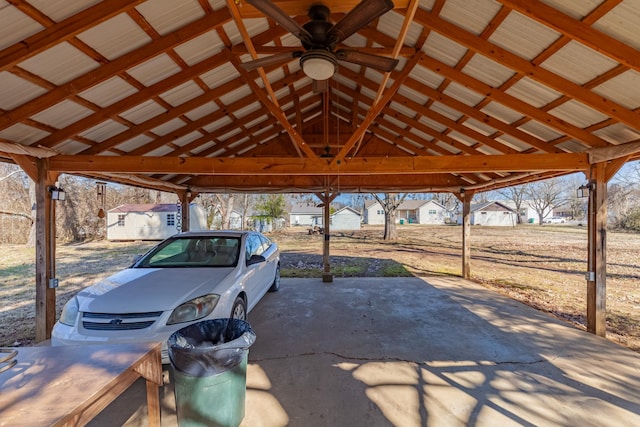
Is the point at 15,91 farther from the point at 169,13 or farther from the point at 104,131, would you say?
the point at 169,13

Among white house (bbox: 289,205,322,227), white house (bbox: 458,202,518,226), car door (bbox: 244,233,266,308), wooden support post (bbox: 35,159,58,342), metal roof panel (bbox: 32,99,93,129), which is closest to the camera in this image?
metal roof panel (bbox: 32,99,93,129)

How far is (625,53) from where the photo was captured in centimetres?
239

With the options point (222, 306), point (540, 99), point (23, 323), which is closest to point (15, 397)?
point (222, 306)

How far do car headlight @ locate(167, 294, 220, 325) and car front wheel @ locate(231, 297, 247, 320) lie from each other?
0.45 m

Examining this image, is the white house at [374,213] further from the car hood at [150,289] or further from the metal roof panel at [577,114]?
the car hood at [150,289]

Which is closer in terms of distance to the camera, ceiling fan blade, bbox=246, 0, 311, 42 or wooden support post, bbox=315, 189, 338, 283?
ceiling fan blade, bbox=246, 0, 311, 42

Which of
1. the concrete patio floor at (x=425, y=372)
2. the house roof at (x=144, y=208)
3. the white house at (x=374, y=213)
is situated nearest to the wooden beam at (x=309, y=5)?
the concrete patio floor at (x=425, y=372)

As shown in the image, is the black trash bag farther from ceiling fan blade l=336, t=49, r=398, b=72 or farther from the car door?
ceiling fan blade l=336, t=49, r=398, b=72

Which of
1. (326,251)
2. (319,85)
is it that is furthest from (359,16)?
(326,251)

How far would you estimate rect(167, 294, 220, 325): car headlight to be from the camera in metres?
2.64

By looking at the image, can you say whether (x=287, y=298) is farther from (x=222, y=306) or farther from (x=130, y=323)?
(x=130, y=323)

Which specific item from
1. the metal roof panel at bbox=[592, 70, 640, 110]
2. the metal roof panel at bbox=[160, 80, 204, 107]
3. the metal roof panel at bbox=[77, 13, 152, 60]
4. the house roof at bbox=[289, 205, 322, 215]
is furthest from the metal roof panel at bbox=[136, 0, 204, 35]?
the house roof at bbox=[289, 205, 322, 215]

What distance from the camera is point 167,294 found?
9.14ft

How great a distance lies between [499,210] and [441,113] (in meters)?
36.8
